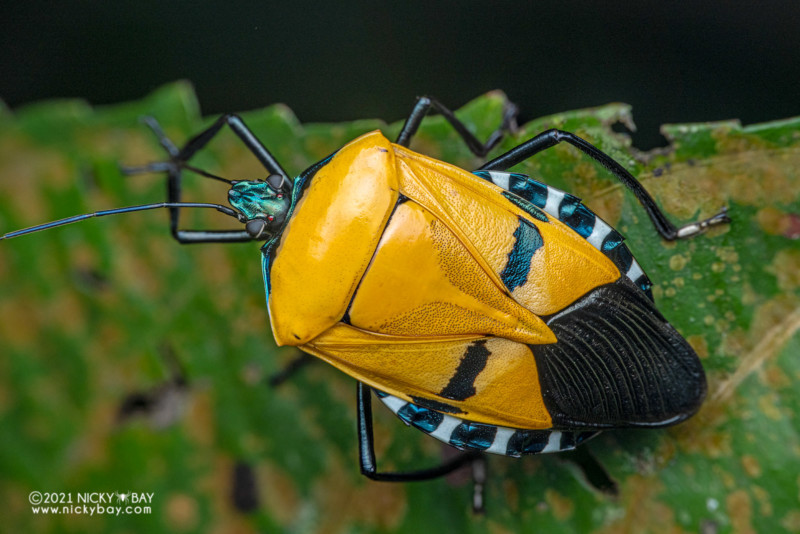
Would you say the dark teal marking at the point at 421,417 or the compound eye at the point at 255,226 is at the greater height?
the compound eye at the point at 255,226

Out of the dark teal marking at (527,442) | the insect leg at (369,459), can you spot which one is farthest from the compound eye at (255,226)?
the dark teal marking at (527,442)

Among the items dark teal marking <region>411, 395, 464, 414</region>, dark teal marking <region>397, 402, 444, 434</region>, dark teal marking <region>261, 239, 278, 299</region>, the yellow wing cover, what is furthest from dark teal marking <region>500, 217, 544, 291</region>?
dark teal marking <region>261, 239, 278, 299</region>

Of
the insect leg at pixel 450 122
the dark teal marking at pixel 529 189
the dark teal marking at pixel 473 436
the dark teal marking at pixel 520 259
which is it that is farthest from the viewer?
the insect leg at pixel 450 122

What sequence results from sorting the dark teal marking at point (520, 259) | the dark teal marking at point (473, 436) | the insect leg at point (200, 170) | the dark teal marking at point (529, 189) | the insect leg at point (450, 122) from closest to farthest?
the dark teal marking at point (520, 259), the dark teal marking at point (529, 189), the dark teal marking at point (473, 436), the insect leg at point (450, 122), the insect leg at point (200, 170)

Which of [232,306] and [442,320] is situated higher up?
[442,320]

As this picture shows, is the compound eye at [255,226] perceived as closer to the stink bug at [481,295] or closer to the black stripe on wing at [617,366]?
the stink bug at [481,295]

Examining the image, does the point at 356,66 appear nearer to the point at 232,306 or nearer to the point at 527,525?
the point at 232,306

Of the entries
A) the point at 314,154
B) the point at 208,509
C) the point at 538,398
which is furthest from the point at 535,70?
the point at 208,509
